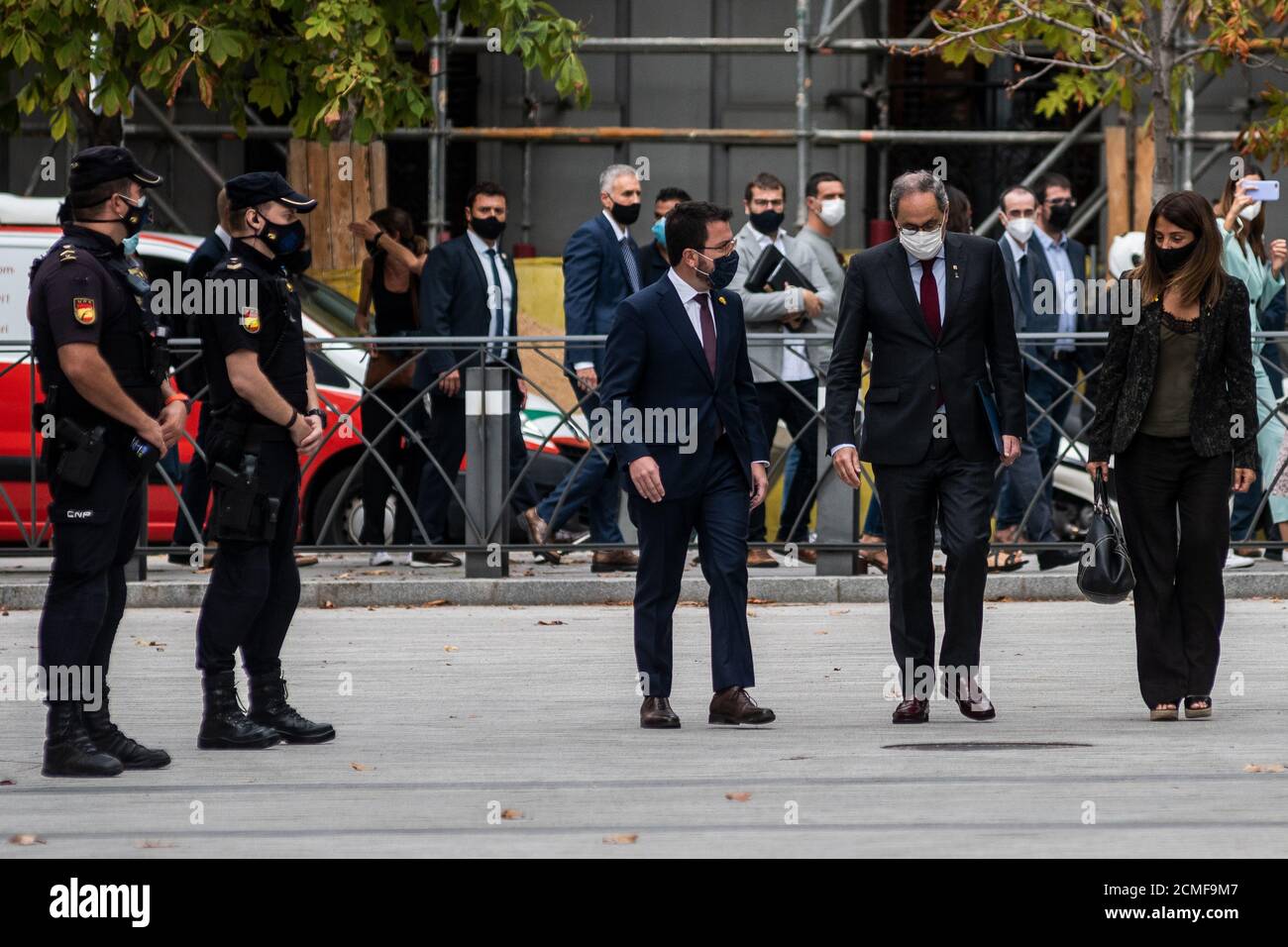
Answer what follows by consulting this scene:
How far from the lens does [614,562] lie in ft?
42.5

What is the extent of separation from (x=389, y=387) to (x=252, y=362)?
16.5 ft

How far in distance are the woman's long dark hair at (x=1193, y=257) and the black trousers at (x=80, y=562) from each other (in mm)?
3665

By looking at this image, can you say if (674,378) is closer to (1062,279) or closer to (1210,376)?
→ (1210,376)

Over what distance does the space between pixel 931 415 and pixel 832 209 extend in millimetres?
5105

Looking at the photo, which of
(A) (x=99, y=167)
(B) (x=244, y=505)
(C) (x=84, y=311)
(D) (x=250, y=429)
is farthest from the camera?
(D) (x=250, y=429)

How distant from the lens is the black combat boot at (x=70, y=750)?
285 inches

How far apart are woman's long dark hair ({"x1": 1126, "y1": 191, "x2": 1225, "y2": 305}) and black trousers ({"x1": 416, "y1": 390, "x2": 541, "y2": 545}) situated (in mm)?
5083

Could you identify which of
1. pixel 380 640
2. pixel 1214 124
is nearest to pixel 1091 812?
pixel 380 640

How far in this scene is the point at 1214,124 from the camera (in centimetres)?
1992

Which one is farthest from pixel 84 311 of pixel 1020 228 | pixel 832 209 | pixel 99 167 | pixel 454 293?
pixel 1020 228

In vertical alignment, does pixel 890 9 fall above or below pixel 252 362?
above

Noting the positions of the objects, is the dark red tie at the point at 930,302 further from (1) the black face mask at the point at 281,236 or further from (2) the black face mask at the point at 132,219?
(2) the black face mask at the point at 132,219

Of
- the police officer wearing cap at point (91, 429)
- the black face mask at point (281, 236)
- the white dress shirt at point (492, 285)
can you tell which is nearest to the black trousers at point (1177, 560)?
the black face mask at point (281, 236)
